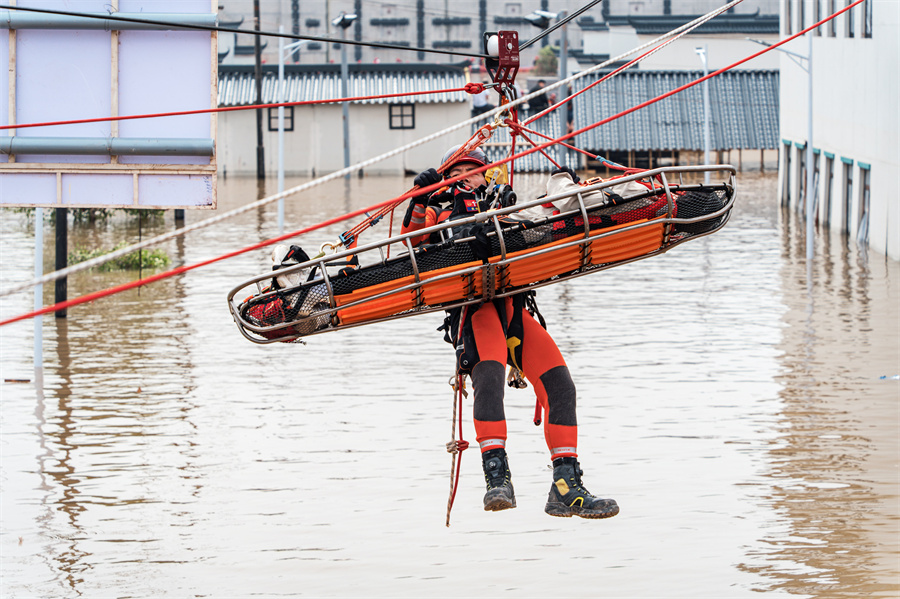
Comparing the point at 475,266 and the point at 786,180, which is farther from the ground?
the point at 786,180

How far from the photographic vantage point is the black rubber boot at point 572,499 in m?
8.04

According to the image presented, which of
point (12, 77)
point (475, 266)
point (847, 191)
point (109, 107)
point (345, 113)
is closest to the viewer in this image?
point (475, 266)

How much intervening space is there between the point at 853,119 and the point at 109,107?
2716 cm

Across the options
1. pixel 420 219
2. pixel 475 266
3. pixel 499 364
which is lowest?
pixel 499 364

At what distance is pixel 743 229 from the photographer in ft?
133

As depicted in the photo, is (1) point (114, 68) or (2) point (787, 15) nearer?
(1) point (114, 68)

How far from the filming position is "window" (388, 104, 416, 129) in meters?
62.9

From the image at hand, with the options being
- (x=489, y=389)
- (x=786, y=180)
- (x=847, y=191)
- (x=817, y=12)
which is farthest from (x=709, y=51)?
(x=489, y=389)

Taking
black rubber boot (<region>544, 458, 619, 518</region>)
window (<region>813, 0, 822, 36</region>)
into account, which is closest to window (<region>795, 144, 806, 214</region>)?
window (<region>813, 0, 822, 36</region>)

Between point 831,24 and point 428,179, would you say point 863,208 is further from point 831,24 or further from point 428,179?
point 428,179

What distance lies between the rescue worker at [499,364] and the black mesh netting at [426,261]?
1.08ft

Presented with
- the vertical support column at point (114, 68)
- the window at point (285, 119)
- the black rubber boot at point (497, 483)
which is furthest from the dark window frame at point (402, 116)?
the black rubber boot at point (497, 483)

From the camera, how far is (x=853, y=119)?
36.2 metres

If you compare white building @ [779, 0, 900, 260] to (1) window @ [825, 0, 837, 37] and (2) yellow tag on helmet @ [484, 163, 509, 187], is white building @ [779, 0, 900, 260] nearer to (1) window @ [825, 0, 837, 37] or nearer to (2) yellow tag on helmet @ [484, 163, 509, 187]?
(1) window @ [825, 0, 837, 37]
